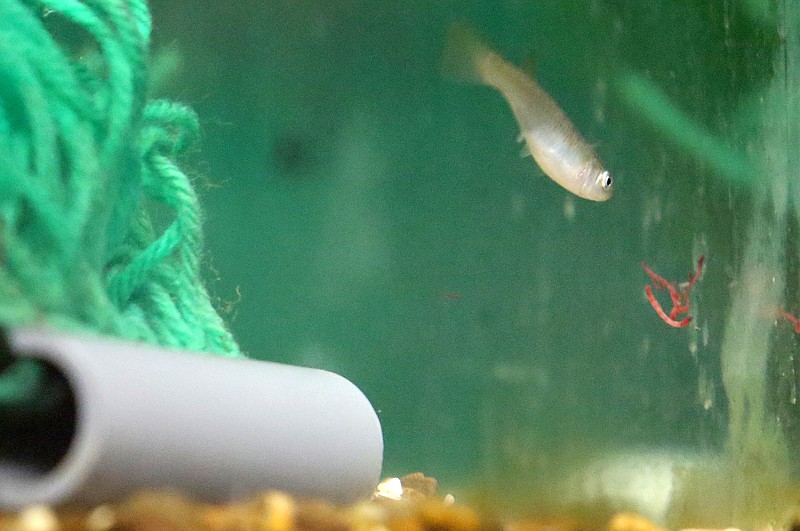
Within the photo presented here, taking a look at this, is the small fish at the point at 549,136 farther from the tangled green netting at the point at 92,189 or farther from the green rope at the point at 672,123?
the tangled green netting at the point at 92,189

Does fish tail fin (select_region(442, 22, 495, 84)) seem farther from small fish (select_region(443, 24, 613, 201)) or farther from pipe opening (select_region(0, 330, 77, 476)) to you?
pipe opening (select_region(0, 330, 77, 476))

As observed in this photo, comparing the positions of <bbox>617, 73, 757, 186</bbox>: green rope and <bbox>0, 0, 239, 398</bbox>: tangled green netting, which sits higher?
<bbox>617, 73, 757, 186</bbox>: green rope

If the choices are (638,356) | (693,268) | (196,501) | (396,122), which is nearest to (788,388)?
(693,268)

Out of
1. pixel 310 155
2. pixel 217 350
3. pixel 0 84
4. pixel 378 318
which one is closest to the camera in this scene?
pixel 0 84

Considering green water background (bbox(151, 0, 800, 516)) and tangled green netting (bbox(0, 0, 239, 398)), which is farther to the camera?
green water background (bbox(151, 0, 800, 516))

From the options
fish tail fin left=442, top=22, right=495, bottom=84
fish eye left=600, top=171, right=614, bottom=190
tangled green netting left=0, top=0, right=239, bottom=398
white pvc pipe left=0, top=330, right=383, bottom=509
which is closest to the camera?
white pvc pipe left=0, top=330, right=383, bottom=509

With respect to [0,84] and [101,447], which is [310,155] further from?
[101,447]

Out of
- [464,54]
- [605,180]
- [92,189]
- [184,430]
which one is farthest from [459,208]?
[184,430]

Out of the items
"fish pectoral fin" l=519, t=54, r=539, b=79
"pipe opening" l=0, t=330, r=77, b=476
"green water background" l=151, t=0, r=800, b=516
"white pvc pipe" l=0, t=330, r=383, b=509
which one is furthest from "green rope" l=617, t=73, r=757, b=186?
"pipe opening" l=0, t=330, r=77, b=476
